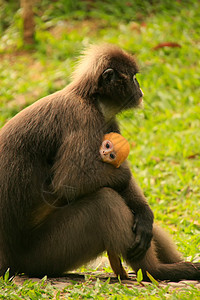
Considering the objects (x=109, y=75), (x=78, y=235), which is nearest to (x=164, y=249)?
(x=78, y=235)

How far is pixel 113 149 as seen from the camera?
14.4 ft

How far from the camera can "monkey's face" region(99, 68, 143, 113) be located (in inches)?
187

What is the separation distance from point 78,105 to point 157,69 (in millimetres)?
5478

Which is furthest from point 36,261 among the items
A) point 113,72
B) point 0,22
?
point 0,22

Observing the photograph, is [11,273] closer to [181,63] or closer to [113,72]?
[113,72]

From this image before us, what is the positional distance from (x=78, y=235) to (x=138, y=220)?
1.87ft

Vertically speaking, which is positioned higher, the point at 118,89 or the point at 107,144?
the point at 118,89

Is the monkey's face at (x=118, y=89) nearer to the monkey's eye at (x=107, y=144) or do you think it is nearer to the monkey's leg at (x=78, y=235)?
the monkey's eye at (x=107, y=144)

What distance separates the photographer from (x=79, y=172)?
13.9 feet

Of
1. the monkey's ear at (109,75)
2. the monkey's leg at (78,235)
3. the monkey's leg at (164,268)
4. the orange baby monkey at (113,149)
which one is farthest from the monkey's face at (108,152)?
the monkey's leg at (164,268)

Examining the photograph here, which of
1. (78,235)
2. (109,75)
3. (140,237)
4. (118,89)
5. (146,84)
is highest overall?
(109,75)

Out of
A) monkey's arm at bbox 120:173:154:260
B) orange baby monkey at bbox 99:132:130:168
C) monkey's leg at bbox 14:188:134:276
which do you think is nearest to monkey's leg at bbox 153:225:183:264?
monkey's arm at bbox 120:173:154:260

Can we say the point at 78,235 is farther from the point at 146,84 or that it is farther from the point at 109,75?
the point at 146,84

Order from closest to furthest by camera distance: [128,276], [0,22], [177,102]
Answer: [128,276] < [177,102] < [0,22]
